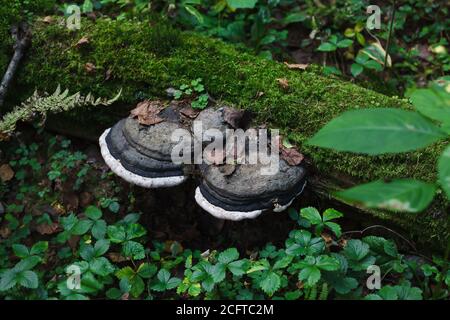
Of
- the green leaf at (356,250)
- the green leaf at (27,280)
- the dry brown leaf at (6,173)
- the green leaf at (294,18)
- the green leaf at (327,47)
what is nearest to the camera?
the green leaf at (27,280)

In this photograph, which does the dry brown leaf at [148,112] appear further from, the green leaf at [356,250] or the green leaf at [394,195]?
the green leaf at [394,195]

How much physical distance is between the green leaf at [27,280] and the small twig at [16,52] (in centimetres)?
172

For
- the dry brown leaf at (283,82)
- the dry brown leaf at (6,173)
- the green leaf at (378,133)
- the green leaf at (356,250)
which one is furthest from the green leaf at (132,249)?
the green leaf at (378,133)

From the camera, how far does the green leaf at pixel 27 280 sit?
3.31m

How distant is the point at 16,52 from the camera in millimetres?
4445

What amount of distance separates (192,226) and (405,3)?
13.5ft

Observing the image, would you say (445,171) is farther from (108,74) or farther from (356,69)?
(356,69)

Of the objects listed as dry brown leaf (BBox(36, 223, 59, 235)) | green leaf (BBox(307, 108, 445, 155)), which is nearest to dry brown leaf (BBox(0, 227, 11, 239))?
dry brown leaf (BBox(36, 223, 59, 235))

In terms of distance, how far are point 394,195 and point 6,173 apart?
13.0 feet

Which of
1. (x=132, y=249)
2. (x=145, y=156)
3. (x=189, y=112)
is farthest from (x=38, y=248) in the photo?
(x=189, y=112)

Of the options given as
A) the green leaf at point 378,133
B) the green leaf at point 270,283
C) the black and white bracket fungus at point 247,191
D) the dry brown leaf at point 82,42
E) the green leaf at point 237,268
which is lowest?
the green leaf at point 270,283

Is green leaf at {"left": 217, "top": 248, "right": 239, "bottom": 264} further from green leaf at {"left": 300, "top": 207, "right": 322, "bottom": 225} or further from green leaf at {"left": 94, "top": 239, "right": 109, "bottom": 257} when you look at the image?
green leaf at {"left": 94, "top": 239, "right": 109, "bottom": 257}

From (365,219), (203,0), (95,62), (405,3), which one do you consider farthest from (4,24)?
(405,3)

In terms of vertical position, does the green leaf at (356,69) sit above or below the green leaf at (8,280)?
above
